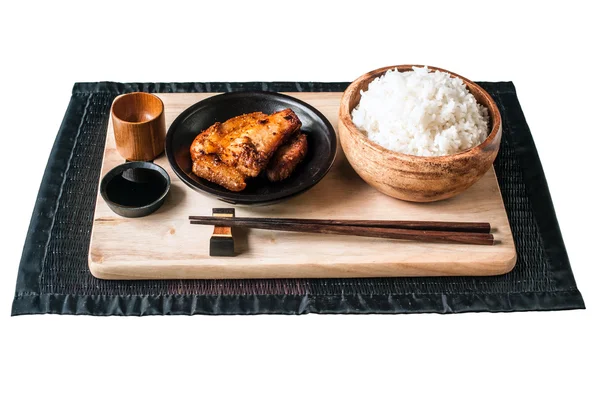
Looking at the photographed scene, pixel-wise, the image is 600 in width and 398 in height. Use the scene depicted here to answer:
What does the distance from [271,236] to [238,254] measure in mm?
233

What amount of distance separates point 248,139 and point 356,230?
0.84m

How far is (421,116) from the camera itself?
166 inches

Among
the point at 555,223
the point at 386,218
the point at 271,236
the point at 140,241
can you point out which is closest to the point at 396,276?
the point at 386,218

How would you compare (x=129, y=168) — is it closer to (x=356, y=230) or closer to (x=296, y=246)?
(x=296, y=246)

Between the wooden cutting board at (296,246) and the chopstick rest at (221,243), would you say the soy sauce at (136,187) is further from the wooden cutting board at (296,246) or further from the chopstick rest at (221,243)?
the chopstick rest at (221,243)

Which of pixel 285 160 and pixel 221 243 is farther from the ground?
pixel 285 160

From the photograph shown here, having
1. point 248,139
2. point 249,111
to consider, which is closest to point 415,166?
point 248,139

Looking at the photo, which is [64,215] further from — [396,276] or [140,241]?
[396,276]

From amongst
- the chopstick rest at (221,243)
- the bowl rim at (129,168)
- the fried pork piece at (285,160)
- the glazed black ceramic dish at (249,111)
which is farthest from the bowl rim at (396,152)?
the bowl rim at (129,168)

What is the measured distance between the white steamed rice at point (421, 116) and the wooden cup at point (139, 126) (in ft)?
4.03

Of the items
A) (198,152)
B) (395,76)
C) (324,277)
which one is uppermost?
(395,76)

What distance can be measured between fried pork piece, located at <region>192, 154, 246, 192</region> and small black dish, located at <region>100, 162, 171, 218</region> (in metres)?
0.21

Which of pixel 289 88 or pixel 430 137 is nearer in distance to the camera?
pixel 430 137

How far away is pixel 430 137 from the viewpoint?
4.25 meters
